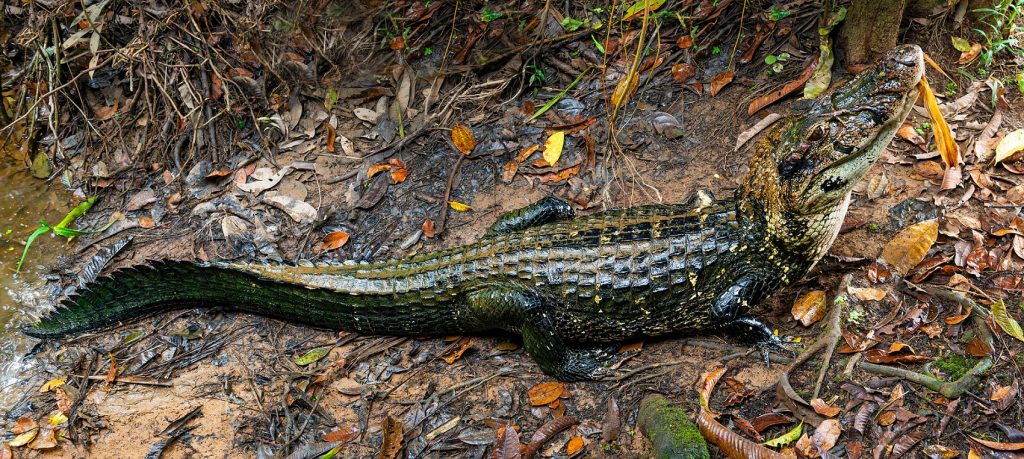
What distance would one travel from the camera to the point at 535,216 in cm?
474

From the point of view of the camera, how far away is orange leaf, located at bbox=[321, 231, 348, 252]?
530cm

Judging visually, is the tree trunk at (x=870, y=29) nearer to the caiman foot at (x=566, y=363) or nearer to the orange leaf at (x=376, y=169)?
the caiman foot at (x=566, y=363)

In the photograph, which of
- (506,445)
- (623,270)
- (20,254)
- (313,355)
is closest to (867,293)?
(623,270)

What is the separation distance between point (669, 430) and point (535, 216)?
1795mm

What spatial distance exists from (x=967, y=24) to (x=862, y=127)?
2.21 meters

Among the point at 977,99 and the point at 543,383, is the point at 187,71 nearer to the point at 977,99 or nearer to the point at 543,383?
the point at 543,383

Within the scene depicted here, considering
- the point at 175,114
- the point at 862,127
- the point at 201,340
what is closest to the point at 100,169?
the point at 175,114

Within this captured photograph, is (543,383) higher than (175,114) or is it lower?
lower

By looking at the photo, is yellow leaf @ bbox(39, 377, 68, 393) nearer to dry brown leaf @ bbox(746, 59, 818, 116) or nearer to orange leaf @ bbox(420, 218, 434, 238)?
orange leaf @ bbox(420, 218, 434, 238)

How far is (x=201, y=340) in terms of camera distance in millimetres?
4707

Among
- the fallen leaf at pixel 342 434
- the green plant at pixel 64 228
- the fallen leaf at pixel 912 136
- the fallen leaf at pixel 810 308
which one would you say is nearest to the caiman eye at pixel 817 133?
the fallen leaf at pixel 810 308

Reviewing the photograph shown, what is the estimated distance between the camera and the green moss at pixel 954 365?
10.9 feet

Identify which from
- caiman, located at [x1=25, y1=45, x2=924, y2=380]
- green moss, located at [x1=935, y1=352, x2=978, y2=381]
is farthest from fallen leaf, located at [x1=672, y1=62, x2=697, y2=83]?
green moss, located at [x1=935, y1=352, x2=978, y2=381]

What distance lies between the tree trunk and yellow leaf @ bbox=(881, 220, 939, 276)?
1330mm
